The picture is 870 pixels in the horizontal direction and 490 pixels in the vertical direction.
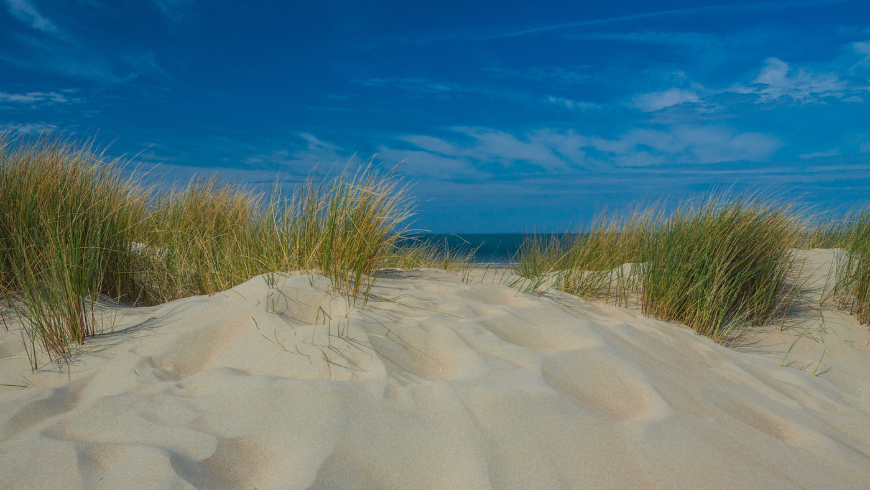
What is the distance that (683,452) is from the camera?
57.8 inches

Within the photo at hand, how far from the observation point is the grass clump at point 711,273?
3.49 metres

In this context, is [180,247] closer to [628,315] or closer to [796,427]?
[628,315]

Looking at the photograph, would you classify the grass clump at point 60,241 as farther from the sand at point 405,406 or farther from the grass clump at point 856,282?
the grass clump at point 856,282

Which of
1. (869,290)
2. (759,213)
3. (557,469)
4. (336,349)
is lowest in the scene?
(557,469)

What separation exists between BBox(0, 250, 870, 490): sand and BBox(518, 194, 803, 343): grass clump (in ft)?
3.01

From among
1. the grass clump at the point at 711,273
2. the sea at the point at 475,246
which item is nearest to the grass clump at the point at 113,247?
the sea at the point at 475,246

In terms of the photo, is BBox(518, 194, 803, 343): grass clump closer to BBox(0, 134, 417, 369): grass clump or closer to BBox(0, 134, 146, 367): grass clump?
BBox(0, 134, 417, 369): grass clump

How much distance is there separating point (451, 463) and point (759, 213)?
364 cm

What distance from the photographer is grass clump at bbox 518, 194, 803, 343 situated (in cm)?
349

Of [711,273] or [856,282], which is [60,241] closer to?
[711,273]

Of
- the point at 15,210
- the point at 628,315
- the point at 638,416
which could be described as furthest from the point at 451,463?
the point at 15,210

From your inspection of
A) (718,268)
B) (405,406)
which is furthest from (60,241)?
(718,268)

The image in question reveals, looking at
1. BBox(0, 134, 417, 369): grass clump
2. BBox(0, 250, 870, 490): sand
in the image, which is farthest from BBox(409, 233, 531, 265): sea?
BBox(0, 250, 870, 490): sand

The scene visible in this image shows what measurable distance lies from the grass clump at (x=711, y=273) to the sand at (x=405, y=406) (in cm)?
92
